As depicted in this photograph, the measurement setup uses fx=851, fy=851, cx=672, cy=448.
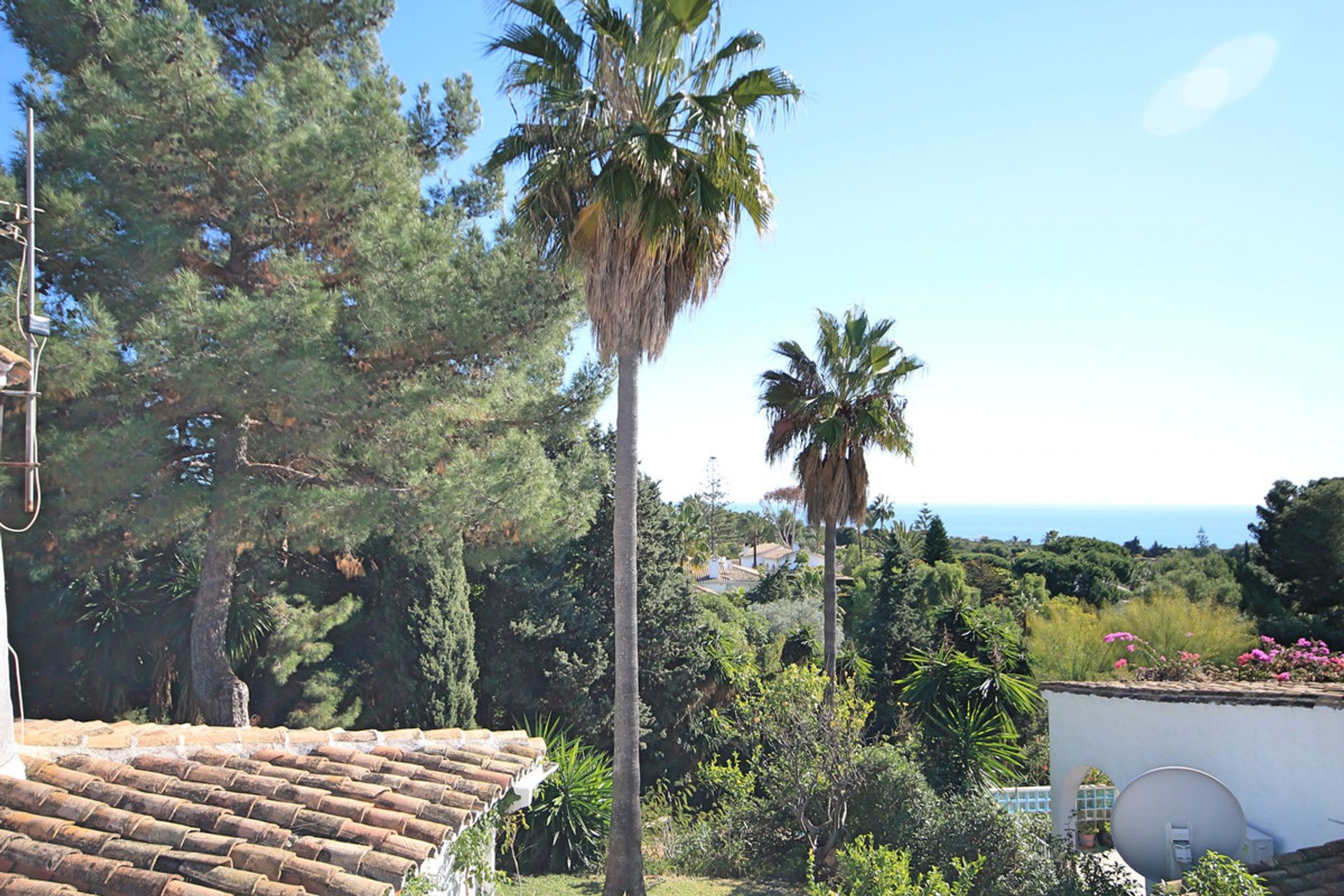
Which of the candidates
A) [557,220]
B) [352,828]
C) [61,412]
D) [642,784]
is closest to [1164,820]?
[352,828]

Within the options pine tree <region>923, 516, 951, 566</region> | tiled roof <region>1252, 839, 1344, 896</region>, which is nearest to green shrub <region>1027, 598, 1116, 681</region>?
tiled roof <region>1252, 839, 1344, 896</region>

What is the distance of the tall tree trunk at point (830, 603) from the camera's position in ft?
47.3

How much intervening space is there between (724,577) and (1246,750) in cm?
4612

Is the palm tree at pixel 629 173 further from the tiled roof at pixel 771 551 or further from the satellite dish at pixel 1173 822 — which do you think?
the tiled roof at pixel 771 551

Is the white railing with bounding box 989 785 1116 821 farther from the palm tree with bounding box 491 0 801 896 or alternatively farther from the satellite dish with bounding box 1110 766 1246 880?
the palm tree with bounding box 491 0 801 896

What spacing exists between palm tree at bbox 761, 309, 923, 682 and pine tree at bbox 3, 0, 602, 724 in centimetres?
472

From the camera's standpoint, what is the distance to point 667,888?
11.5 meters

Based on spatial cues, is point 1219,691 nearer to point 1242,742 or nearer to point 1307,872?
point 1242,742

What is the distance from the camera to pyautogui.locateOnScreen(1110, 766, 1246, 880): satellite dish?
312 inches

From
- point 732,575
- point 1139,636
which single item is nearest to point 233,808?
point 1139,636

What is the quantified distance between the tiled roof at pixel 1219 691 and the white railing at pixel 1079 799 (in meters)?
2.24

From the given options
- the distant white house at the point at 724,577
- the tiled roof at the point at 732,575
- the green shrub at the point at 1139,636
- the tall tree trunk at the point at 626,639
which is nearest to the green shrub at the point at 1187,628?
the green shrub at the point at 1139,636

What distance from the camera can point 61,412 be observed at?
10633 millimetres

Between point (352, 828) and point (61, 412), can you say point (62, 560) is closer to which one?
point (61, 412)
